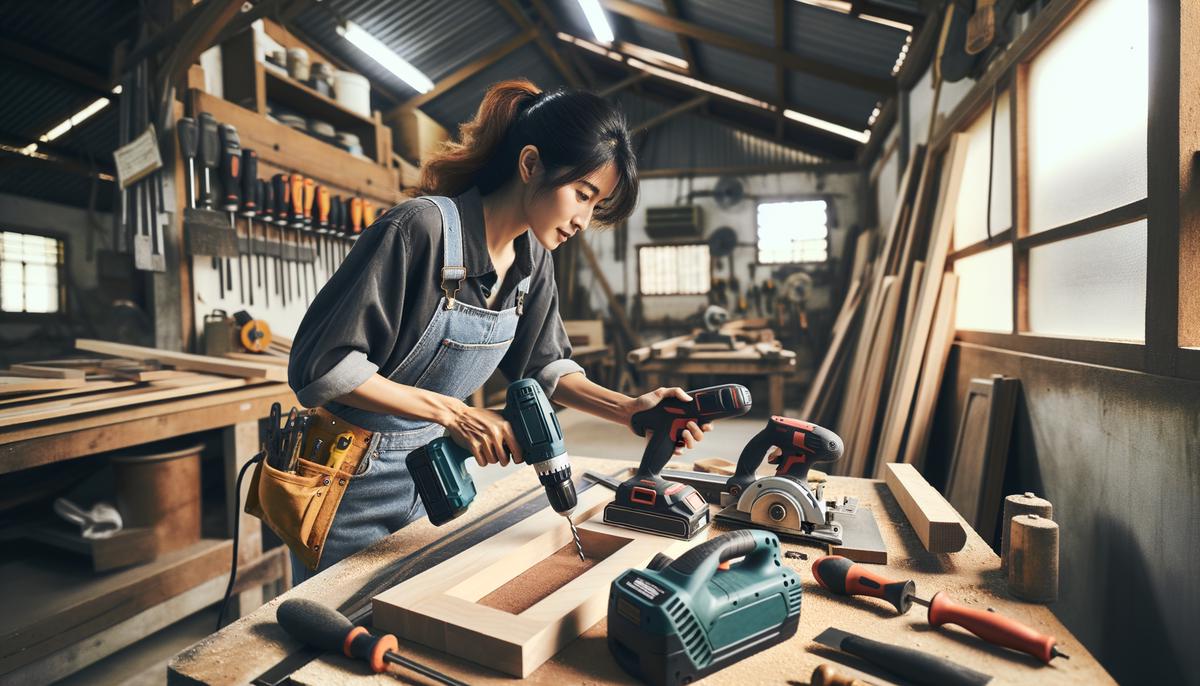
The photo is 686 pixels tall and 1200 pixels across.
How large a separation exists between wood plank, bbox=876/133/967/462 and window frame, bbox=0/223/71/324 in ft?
22.5

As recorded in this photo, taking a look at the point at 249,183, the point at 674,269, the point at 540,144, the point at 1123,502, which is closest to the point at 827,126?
the point at 674,269

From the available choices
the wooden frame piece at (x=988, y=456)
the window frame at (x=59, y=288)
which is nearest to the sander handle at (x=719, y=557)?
the wooden frame piece at (x=988, y=456)

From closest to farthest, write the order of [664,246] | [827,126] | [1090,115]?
[1090,115], [827,126], [664,246]

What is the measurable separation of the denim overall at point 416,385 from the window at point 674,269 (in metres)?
7.66

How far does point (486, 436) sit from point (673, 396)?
1.26 ft

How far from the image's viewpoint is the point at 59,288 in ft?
19.5

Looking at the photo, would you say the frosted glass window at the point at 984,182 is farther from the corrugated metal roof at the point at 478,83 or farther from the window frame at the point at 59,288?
the window frame at the point at 59,288

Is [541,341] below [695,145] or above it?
below

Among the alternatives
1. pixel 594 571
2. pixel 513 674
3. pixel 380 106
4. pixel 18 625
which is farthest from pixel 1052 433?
pixel 380 106

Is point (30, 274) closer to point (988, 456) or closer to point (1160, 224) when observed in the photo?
point (988, 456)

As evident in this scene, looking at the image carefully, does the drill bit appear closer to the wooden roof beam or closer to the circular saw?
the circular saw

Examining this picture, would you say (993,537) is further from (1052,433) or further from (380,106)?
(380,106)

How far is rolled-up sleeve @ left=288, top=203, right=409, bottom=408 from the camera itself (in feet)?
→ 3.51

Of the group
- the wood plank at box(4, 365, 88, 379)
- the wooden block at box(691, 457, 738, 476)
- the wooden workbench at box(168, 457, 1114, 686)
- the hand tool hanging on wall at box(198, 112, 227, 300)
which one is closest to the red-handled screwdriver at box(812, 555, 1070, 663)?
the wooden workbench at box(168, 457, 1114, 686)
